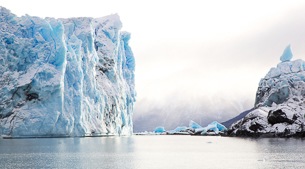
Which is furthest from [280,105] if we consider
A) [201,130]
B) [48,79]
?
[48,79]

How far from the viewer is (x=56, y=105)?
57.3 metres

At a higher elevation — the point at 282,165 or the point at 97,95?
the point at 97,95

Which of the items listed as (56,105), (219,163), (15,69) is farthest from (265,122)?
(219,163)

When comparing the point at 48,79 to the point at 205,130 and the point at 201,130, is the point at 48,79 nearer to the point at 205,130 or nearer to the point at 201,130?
the point at 205,130

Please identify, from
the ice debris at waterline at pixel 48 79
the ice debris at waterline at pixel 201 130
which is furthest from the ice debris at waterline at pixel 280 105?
the ice debris at waterline at pixel 48 79

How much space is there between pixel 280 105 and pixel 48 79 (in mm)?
36145

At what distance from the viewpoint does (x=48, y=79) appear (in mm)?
56938

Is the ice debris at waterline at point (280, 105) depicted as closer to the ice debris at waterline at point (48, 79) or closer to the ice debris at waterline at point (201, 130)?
the ice debris at waterline at point (201, 130)

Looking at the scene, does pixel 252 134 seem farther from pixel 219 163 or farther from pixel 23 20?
pixel 219 163

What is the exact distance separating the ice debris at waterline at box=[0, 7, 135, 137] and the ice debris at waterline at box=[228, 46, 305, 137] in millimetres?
24908

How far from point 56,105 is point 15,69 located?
7339 mm

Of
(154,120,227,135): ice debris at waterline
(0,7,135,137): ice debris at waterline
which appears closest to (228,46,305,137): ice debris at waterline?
(154,120,227,135): ice debris at waterline

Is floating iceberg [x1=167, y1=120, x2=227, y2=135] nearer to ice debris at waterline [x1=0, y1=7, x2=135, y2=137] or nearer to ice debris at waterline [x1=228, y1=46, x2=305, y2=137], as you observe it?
ice debris at waterline [x1=228, y1=46, x2=305, y2=137]

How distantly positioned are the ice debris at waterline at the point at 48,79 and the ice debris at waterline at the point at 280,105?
24.9m
